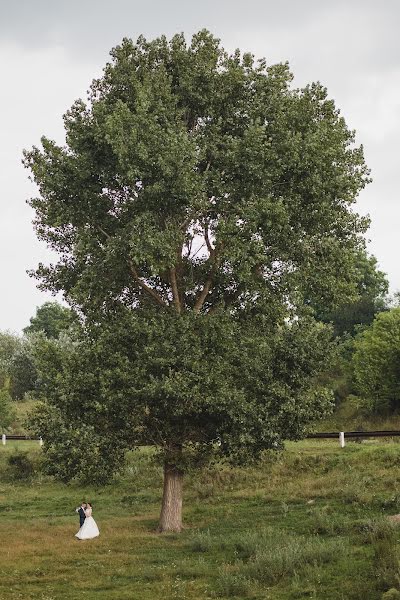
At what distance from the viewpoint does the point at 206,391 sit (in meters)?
25.0

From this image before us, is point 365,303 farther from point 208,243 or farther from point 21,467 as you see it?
point 208,243

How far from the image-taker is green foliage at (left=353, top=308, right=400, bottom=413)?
49812mm

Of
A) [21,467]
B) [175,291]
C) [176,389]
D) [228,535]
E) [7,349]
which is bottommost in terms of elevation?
[228,535]

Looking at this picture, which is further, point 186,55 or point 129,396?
point 186,55

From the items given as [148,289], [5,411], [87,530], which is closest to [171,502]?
[87,530]

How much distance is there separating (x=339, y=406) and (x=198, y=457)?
35721 millimetres

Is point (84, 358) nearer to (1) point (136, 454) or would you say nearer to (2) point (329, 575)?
(2) point (329, 575)

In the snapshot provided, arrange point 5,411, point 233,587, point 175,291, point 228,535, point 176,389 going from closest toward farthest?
1. point 233,587
2. point 176,389
3. point 228,535
4. point 175,291
5. point 5,411

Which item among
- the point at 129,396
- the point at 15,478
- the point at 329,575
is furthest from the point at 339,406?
the point at 329,575

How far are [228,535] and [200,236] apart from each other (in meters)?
11.8

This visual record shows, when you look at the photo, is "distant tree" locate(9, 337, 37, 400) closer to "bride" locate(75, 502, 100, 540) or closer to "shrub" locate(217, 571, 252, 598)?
"bride" locate(75, 502, 100, 540)

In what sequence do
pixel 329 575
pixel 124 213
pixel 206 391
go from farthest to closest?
pixel 124 213, pixel 206 391, pixel 329 575

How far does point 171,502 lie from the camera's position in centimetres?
2806

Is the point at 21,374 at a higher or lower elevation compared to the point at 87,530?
higher
